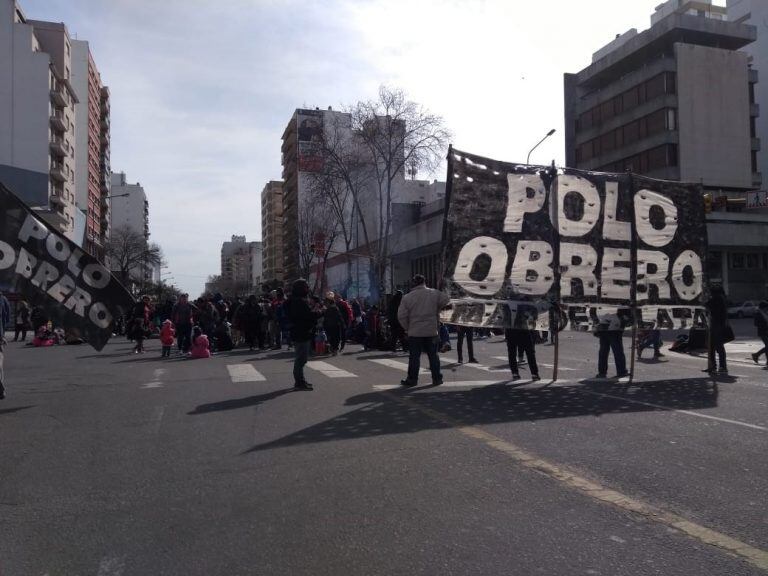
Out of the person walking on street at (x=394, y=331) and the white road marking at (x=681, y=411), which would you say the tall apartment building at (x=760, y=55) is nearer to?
the person walking on street at (x=394, y=331)

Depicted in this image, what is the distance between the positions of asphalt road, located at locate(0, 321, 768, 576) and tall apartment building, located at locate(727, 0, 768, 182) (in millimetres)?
69268

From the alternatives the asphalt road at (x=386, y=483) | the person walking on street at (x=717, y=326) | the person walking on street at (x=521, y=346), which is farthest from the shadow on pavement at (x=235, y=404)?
the person walking on street at (x=717, y=326)

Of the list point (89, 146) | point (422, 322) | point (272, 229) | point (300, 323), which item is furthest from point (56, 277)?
point (272, 229)

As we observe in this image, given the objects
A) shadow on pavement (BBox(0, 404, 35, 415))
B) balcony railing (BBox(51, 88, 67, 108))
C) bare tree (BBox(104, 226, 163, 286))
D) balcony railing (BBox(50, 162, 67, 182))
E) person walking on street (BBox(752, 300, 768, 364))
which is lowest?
shadow on pavement (BBox(0, 404, 35, 415))

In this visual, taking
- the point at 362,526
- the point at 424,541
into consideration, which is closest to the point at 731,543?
the point at 424,541

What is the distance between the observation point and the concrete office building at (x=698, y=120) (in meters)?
56.4


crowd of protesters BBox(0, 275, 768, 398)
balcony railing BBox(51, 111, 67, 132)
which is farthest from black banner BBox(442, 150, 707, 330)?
balcony railing BBox(51, 111, 67, 132)

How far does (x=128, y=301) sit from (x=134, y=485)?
4799 millimetres

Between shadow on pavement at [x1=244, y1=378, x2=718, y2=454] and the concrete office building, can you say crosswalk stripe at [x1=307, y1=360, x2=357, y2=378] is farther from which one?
the concrete office building

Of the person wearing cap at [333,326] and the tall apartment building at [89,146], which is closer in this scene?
the person wearing cap at [333,326]

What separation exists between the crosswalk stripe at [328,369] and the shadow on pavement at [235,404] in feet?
8.67

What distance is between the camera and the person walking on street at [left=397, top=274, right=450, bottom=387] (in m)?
10.6

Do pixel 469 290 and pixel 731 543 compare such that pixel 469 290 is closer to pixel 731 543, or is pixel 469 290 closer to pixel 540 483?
pixel 540 483

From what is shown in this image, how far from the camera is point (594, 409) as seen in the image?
330 inches
